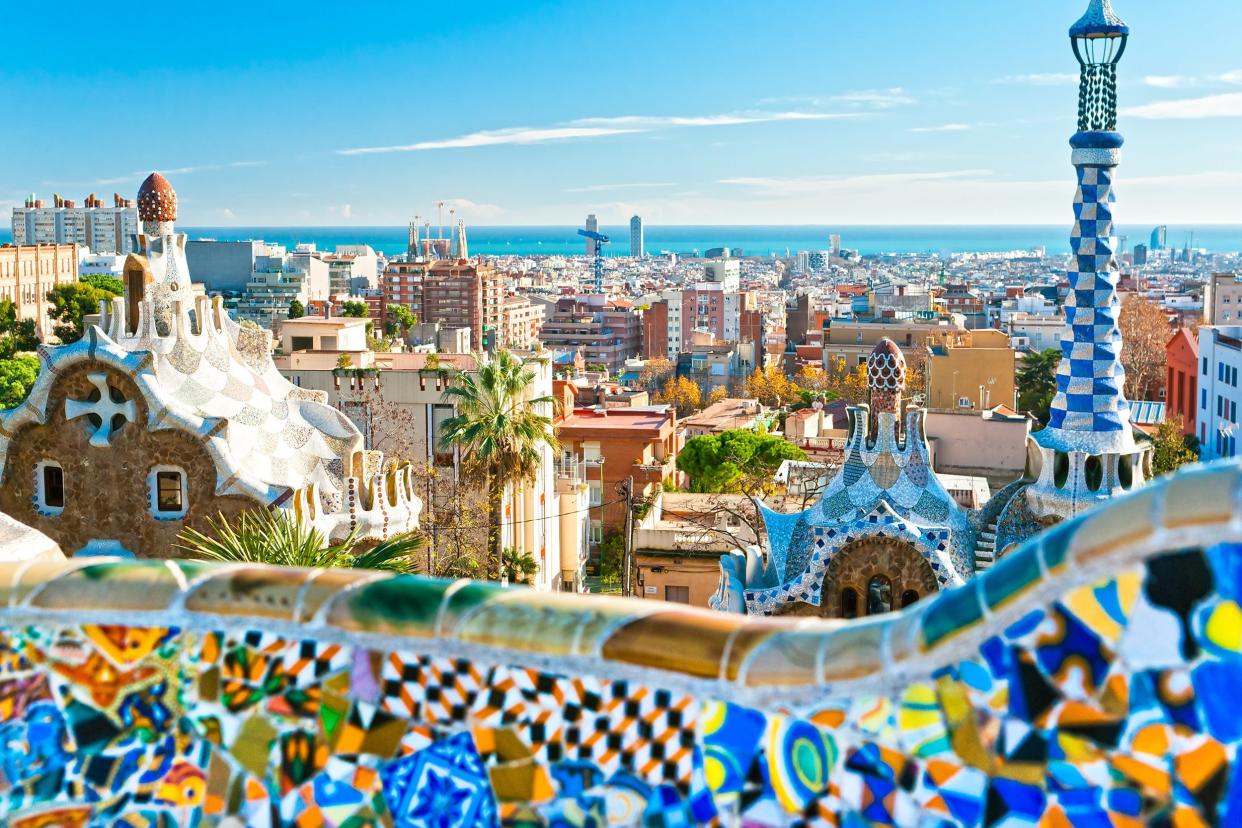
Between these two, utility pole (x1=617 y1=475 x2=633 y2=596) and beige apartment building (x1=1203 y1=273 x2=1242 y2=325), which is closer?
utility pole (x1=617 y1=475 x2=633 y2=596)

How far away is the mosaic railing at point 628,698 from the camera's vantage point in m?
2.47

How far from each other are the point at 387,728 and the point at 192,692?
1.44ft

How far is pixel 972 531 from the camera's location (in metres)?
11.4

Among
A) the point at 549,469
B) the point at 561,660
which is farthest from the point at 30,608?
the point at 549,469

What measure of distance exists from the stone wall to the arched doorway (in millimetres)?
5482

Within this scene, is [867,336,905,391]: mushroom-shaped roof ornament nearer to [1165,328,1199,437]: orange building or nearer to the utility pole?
the utility pole

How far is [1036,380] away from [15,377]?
100ft

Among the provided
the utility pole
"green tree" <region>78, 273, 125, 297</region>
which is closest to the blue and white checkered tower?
the utility pole

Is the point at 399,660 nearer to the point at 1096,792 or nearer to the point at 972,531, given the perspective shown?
the point at 1096,792

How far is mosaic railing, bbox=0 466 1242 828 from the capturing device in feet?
8.12

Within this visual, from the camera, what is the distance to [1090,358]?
1133 centimetres

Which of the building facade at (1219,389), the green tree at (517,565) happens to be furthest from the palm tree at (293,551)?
the building facade at (1219,389)

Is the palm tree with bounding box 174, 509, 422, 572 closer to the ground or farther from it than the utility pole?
farther from it

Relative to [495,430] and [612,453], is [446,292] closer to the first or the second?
[612,453]
